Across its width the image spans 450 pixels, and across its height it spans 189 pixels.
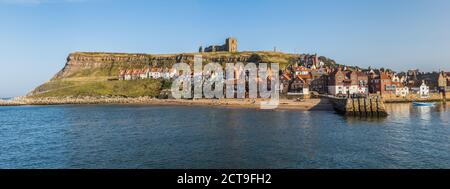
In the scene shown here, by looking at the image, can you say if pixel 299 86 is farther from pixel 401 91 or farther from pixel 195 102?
pixel 195 102

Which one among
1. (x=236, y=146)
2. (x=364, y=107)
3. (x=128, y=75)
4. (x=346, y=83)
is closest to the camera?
(x=236, y=146)

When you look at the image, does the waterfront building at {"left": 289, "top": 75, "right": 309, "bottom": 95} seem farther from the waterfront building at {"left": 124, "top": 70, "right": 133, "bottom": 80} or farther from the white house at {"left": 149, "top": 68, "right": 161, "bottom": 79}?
the waterfront building at {"left": 124, "top": 70, "right": 133, "bottom": 80}

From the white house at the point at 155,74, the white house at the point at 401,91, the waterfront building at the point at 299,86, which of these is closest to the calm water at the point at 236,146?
the waterfront building at the point at 299,86

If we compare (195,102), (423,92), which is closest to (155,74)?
(195,102)

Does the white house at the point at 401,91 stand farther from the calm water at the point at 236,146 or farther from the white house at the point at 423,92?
the calm water at the point at 236,146

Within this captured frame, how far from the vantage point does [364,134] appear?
4428 cm

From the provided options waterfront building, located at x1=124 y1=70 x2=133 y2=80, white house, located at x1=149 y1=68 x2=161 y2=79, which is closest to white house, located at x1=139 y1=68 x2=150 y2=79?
white house, located at x1=149 y1=68 x2=161 y2=79

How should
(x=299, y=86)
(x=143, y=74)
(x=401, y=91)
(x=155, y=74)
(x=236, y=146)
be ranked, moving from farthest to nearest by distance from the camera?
1. (x=143, y=74)
2. (x=155, y=74)
3. (x=299, y=86)
4. (x=401, y=91)
5. (x=236, y=146)

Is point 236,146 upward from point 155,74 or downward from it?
downward

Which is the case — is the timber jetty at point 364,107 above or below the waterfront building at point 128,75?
below

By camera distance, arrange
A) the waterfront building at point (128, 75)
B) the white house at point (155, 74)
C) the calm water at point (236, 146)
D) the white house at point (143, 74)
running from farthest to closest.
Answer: the waterfront building at point (128, 75) < the white house at point (143, 74) < the white house at point (155, 74) < the calm water at point (236, 146)

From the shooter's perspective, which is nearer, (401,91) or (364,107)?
(364,107)
